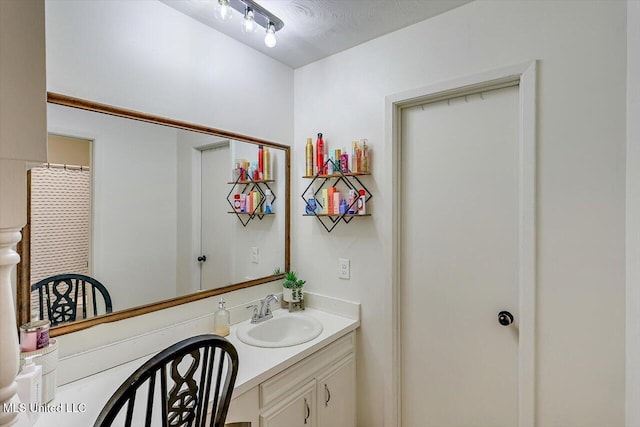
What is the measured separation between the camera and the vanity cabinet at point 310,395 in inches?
51.3

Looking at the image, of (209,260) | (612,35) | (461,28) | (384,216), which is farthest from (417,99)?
(209,260)

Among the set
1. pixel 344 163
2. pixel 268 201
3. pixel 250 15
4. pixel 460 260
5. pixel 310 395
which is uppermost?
pixel 250 15

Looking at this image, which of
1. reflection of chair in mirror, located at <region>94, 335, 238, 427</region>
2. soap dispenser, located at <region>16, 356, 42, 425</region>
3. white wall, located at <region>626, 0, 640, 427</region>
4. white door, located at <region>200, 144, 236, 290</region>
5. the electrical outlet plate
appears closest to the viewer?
reflection of chair in mirror, located at <region>94, 335, 238, 427</region>

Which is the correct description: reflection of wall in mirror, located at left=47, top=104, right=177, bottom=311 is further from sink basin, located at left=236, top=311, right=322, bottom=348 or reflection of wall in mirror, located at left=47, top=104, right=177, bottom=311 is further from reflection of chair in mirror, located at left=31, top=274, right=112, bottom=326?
sink basin, located at left=236, top=311, right=322, bottom=348

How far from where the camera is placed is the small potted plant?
204 centimetres

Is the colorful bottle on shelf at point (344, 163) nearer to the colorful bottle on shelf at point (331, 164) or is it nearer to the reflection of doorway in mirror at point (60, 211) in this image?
the colorful bottle on shelf at point (331, 164)

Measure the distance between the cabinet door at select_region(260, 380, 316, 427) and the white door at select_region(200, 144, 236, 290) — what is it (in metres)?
0.71

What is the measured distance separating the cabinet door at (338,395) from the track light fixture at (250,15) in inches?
69.6

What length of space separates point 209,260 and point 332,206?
31.1 inches

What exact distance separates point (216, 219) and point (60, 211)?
2.34 ft

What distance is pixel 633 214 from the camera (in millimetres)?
1129

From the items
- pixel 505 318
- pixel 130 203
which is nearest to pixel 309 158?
pixel 130 203

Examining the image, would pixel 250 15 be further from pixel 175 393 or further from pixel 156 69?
pixel 175 393

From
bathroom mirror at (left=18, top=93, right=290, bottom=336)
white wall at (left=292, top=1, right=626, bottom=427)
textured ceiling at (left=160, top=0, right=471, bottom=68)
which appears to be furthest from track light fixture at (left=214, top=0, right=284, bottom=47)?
white wall at (left=292, top=1, right=626, bottom=427)
